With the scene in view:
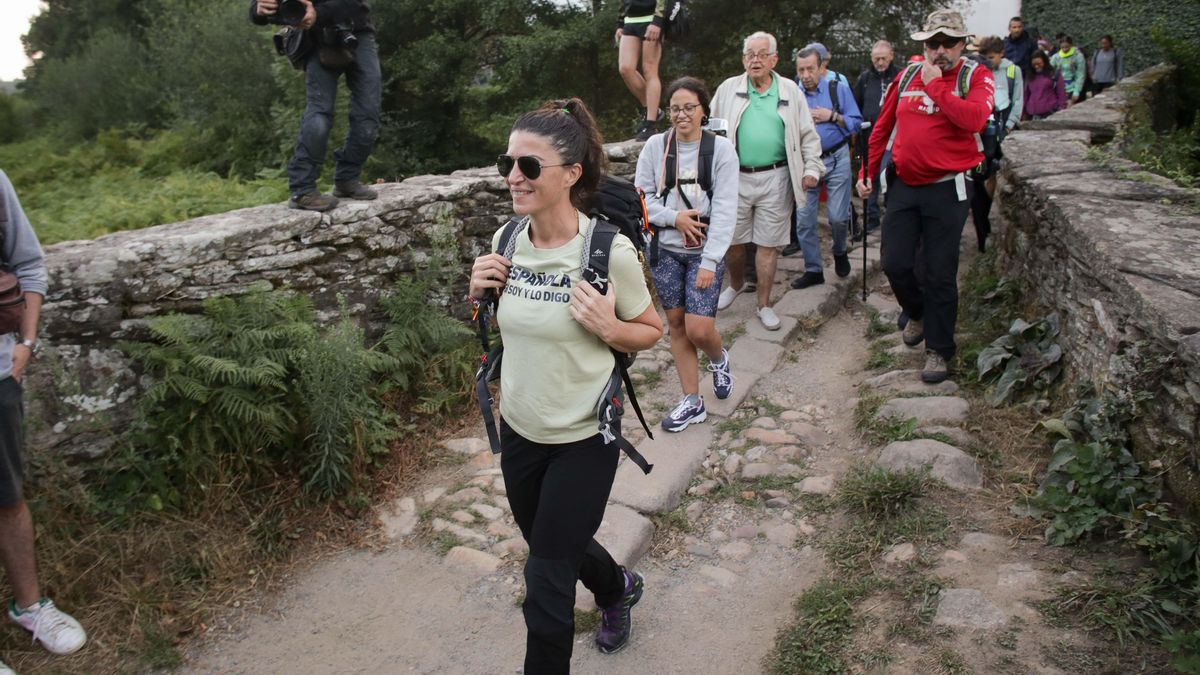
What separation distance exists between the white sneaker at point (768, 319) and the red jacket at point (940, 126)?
1.67m

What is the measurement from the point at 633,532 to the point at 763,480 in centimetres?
92

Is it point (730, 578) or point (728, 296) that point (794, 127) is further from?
point (730, 578)

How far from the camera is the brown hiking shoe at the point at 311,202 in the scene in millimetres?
5094

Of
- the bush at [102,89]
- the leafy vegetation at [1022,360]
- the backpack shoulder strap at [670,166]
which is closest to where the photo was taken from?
the leafy vegetation at [1022,360]

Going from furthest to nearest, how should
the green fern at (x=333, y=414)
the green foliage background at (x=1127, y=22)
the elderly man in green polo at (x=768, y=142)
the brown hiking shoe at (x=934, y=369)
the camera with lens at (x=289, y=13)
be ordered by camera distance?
the green foliage background at (x=1127, y=22), the elderly man in green polo at (x=768, y=142), the brown hiking shoe at (x=934, y=369), the camera with lens at (x=289, y=13), the green fern at (x=333, y=414)

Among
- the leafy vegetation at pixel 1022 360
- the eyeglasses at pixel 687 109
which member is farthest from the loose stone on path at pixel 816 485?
the eyeglasses at pixel 687 109

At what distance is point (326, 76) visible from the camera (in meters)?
5.05

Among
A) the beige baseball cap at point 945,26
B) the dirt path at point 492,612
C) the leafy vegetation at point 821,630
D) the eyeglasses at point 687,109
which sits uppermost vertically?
the beige baseball cap at point 945,26

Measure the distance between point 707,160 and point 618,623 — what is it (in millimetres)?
2712

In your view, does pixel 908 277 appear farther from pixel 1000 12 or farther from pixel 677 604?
pixel 1000 12

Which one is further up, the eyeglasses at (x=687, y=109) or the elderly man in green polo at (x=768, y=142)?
the eyeglasses at (x=687, y=109)

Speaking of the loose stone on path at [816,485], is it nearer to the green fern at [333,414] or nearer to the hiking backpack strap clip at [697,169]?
the hiking backpack strap clip at [697,169]

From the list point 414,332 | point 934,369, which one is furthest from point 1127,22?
point 414,332

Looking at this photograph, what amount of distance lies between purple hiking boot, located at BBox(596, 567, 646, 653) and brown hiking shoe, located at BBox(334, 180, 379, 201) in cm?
315
